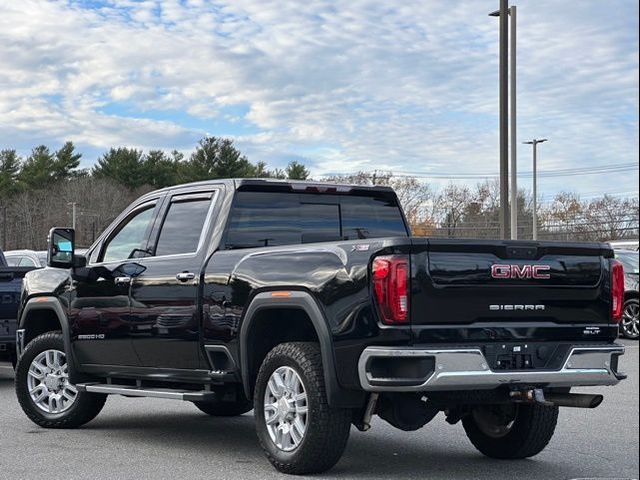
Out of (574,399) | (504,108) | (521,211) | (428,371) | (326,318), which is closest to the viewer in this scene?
(428,371)

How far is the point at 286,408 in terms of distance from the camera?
22.3ft

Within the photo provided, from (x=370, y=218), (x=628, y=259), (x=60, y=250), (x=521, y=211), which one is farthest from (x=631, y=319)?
(x=521, y=211)

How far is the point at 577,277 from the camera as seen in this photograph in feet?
22.3

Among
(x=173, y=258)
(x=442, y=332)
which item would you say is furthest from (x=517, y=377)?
(x=173, y=258)

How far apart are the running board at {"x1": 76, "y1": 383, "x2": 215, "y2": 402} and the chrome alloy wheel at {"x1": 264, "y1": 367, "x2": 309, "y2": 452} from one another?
2.53 feet

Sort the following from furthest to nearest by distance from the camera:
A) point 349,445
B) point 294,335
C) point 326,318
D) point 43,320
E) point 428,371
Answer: point 43,320 → point 349,445 → point 294,335 → point 326,318 → point 428,371

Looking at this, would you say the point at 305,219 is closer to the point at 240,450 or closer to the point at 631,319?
the point at 240,450

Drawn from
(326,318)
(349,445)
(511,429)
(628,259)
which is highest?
(326,318)

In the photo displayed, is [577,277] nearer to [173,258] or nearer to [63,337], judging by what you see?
[173,258]

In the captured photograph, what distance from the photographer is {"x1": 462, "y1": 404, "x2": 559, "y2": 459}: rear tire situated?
7.44m

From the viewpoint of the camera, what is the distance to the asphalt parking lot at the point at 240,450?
7043 mm

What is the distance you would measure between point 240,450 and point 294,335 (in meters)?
1.36

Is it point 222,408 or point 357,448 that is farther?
point 222,408

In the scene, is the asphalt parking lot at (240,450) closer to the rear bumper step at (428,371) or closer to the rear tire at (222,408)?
the rear tire at (222,408)
